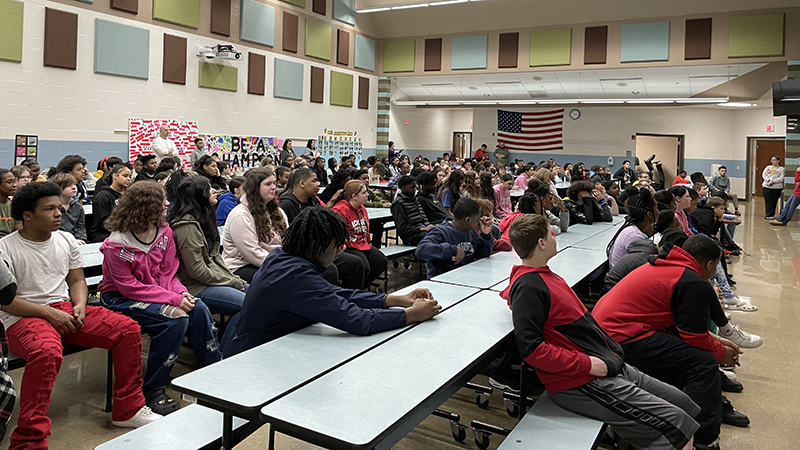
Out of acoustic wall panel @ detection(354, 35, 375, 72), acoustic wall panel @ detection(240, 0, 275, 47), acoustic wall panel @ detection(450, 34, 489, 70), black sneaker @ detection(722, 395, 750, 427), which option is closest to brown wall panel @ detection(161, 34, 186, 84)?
acoustic wall panel @ detection(240, 0, 275, 47)

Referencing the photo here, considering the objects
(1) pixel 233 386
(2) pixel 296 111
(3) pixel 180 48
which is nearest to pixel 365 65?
(2) pixel 296 111

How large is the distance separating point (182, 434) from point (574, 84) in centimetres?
1635

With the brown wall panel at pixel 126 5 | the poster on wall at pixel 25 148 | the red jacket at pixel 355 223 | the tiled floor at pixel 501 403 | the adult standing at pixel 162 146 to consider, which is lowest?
the tiled floor at pixel 501 403

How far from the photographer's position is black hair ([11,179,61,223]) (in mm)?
2867

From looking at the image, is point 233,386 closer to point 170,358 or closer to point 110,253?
point 170,358

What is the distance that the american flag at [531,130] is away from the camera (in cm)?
2000

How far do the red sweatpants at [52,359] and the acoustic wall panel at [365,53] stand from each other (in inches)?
580

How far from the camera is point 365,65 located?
17.2m

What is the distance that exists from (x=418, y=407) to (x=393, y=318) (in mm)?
771

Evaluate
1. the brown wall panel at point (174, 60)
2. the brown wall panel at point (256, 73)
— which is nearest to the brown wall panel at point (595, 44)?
the brown wall panel at point (256, 73)

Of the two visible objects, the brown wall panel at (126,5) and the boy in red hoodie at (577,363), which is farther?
the brown wall panel at (126,5)

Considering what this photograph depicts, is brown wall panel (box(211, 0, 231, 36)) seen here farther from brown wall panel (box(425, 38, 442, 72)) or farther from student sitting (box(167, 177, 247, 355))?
student sitting (box(167, 177, 247, 355))

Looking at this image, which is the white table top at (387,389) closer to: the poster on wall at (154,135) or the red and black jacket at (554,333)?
the red and black jacket at (554,333)

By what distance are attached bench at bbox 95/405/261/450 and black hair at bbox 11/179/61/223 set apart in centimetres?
138
